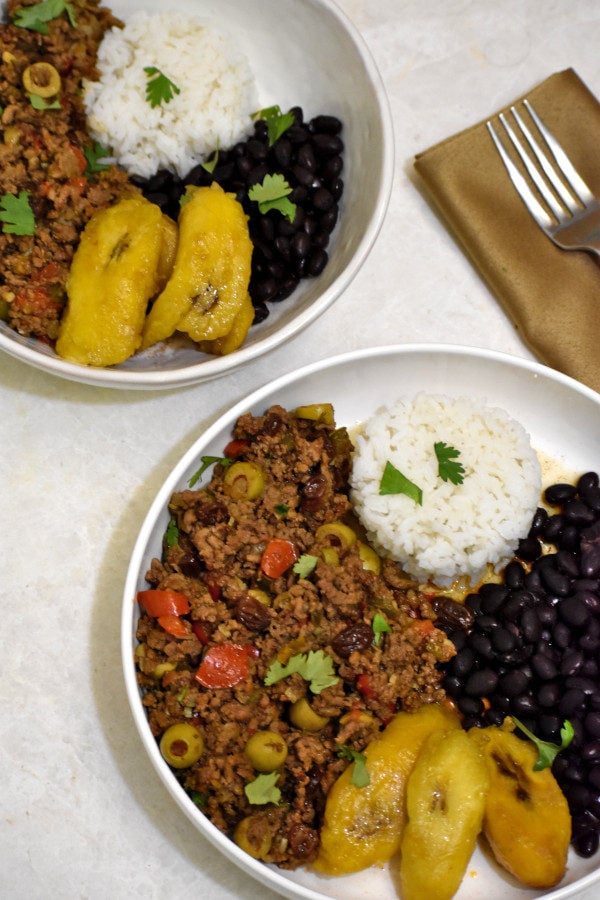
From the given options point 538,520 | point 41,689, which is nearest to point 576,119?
point 538,520

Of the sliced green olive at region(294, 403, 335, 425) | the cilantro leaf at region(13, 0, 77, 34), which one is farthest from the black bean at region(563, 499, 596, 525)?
the cilantro leaf at region(13, 0, 77, 34)

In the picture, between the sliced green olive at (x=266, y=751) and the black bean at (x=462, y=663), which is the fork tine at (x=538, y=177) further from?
the sliced green olive at (x=266, y=751)

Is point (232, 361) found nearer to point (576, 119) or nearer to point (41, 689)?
point (41, 689)

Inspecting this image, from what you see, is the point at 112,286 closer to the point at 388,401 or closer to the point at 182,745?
the point at 388,401

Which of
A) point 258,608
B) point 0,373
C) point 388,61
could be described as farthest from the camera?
point 388,61

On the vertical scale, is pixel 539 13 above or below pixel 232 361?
above
